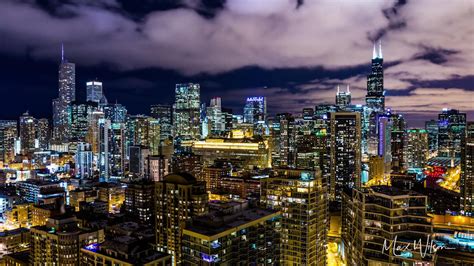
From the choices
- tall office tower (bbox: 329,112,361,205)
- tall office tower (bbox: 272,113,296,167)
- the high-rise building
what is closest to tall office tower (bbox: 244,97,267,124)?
tall office tower (bbox: 272,113,296,167)


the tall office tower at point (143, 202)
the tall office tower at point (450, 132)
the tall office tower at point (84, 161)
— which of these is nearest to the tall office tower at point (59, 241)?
the tall office tower at point (143, 202)

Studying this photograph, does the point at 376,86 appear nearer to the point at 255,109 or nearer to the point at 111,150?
the point at 255,109

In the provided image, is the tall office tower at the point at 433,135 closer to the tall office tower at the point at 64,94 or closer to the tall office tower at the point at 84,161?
the tall office tower at the point at 84,161

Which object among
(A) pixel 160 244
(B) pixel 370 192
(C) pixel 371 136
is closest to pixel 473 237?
(B) pixel 370 192

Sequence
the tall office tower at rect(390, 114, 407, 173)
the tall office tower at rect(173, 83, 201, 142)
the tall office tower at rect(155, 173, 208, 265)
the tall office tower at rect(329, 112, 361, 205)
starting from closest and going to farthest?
the tall office tower at rect(155, 173, 208, 265)
the tall office tower at rect(329, 112, 361, 205)
the tall office tower at rect(390, 114, 407, 173)
the tall office tower at rect(173, 83, 201, 142)

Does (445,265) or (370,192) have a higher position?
(370,192)

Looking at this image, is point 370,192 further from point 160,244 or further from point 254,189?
point 254,189

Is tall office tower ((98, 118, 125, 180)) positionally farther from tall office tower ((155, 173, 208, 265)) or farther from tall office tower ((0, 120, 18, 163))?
tall office tower ((155, 173, 208, 265))
